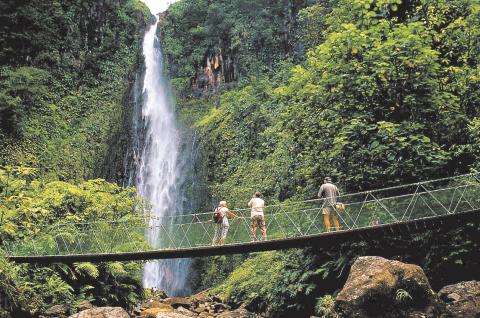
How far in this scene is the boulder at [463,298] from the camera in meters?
7.54

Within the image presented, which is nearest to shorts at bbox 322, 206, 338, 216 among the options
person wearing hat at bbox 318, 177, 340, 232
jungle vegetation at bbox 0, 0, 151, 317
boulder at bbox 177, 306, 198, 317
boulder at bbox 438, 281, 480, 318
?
person wearing hat at bbox 318, 177, 340, 232

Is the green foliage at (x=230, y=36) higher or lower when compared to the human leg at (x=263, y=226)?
higher

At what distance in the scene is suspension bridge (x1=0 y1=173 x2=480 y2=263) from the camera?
8.81m

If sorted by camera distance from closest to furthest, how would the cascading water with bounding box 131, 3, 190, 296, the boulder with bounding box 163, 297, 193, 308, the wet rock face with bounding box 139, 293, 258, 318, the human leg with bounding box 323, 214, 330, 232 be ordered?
the human leg with bounding box 323, 214, 330, 232
the wet rock face with bounding box 139, 293, 258, 318
the boulder with bounding box 163, 297, 193, 308
the cascading water with bounding box 131, 3, 190, 296

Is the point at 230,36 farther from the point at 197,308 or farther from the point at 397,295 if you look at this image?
the point at 397,295

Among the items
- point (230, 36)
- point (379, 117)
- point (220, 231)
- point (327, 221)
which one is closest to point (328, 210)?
point (327, 221)

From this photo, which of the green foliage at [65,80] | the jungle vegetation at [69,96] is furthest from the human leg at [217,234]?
the green foliage at [65,80]

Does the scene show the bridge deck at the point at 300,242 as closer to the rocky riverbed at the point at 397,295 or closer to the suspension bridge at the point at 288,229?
the suspension bridge at the point at 288,229

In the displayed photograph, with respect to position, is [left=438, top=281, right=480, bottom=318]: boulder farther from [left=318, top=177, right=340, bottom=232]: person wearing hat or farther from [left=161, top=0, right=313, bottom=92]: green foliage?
[left=161, top=0, right=313, bottom=92]: green foliage

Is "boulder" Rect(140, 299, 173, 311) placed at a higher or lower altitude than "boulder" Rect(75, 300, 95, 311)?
lower

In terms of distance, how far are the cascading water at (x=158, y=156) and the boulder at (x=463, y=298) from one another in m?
14.7

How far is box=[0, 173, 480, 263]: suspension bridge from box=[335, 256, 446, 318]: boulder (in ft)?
3.74

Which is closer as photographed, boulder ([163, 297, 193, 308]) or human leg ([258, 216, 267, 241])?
human leg ([258, 216, 267, 241])

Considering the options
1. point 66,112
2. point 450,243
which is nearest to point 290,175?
point 450,243
